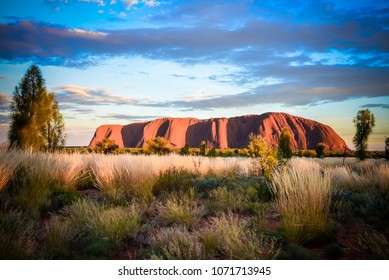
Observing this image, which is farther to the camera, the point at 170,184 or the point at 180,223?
the point at 170,184

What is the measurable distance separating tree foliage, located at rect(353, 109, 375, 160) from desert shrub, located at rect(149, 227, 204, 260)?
15.9 meters

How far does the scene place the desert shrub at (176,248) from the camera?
10.1 feet

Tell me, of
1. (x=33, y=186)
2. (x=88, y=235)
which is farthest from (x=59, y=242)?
(x=33, y=186)

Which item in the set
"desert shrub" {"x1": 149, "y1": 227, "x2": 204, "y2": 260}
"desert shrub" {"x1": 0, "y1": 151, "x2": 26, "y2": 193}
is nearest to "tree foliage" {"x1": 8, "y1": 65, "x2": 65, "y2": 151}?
"desert shrub" {"x1": 0, "y1": 151, "x2": 26, "y2": 193}

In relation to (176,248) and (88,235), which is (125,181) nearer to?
(88,235)

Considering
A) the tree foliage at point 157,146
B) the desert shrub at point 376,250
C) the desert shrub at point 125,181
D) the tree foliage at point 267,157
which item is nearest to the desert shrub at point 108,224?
the desert shrub at point 125,181

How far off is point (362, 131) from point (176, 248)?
53.5ft

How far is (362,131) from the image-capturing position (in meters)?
15.8

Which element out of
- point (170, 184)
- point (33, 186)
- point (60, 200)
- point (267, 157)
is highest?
point (267, 157)

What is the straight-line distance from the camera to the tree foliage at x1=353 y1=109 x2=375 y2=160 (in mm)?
15875

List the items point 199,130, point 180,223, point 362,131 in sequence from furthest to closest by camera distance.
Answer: point 199,130 → point 362,131 → point 180,223

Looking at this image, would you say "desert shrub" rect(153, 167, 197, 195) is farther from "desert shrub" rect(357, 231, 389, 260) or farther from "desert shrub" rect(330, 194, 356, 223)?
"desert shrub" rect(357, 231, 389, 260)

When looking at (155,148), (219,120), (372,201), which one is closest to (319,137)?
(155,148)

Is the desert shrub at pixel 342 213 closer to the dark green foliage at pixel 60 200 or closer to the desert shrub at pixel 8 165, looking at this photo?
the dark green foliage at pixel 60 200
